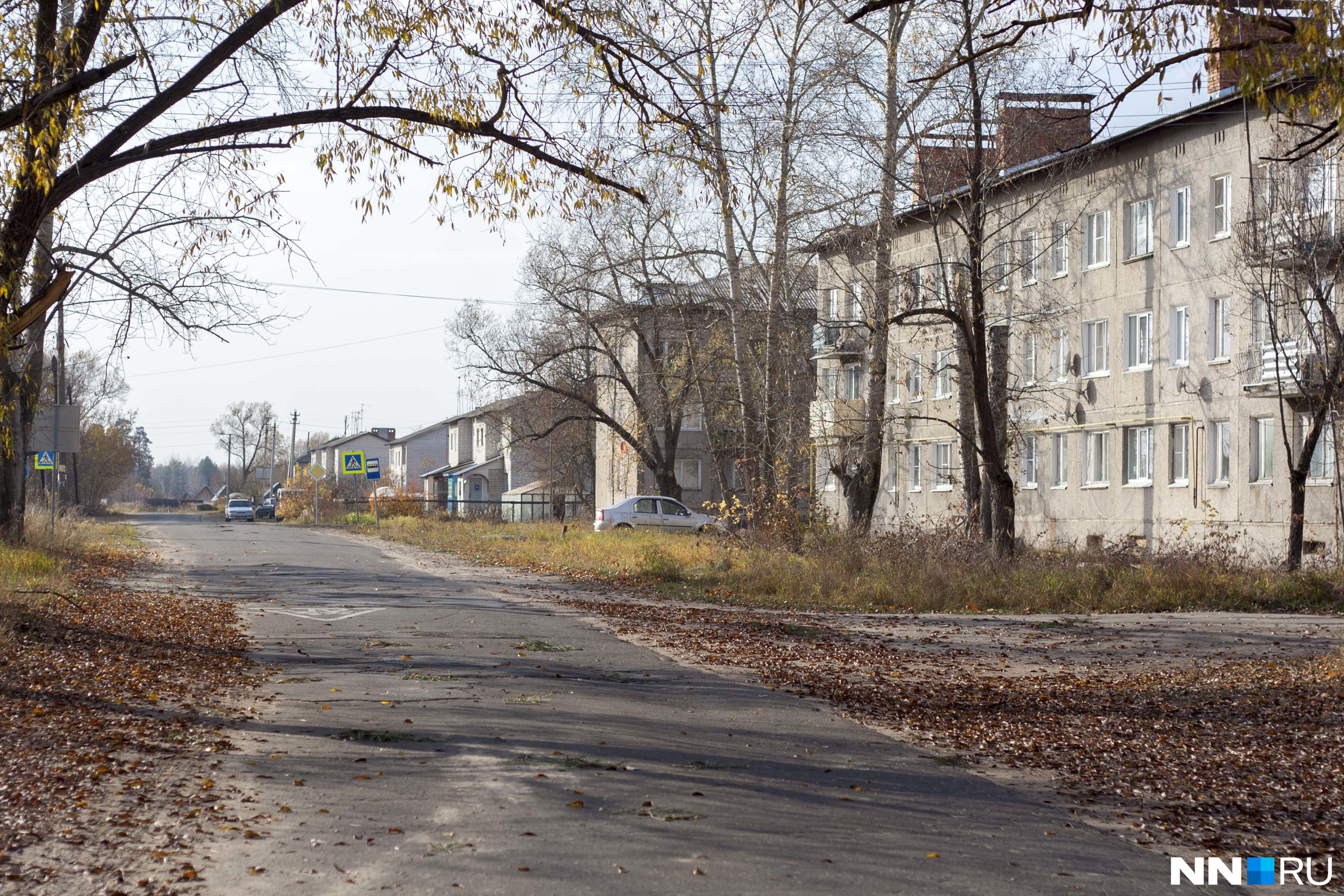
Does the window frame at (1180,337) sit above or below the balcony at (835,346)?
below

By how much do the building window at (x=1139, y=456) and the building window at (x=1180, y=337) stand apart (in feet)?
6.34

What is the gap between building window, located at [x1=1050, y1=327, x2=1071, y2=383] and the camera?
33188 mm

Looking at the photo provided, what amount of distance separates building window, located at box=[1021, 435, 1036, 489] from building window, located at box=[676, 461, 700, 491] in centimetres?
2470

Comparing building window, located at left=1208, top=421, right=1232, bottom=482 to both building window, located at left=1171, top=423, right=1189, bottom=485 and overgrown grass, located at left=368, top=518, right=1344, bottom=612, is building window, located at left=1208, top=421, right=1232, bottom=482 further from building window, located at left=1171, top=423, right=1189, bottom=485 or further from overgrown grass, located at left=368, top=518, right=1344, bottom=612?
overgrown grass, located at left=368, top=518, right=1344, bottom=612

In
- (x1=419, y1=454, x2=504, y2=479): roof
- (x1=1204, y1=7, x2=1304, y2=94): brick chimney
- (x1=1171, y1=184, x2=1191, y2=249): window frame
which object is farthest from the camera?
Result: (x1=419, y1=454, x2=504, y2=479): roof

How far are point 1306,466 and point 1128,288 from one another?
30.2 ft

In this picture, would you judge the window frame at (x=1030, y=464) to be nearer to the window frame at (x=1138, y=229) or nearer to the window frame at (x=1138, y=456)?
the window frame at (x=1138, y=456)

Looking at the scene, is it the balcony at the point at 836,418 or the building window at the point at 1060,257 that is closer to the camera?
the balcony at the point at 836,418

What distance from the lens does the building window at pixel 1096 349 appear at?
31.7 meters

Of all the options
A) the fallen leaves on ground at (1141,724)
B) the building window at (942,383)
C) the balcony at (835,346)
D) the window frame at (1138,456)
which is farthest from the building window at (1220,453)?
the fallen leaves on ground at (1141,724)

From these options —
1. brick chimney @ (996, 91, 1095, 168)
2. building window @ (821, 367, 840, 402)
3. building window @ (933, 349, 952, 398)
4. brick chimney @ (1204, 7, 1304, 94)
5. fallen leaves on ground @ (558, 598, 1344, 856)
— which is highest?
brick chimney @ (996, 91, 1095, 168)

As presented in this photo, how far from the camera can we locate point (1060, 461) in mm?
33875

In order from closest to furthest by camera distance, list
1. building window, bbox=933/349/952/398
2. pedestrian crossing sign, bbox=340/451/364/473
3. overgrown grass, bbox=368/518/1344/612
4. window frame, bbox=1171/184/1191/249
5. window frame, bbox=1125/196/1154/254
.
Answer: overgrown grass, bbox=368/518/1344/612, window frame, bbox=1171/184/1191/249, window frame, bbox=1125/196/1154/254, building window, bbox=933/349/952/398, pedestrian crossing sign, bbox=340/451/364/473

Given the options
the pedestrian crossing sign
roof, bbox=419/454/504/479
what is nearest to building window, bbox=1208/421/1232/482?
the pedestrian crossing sign
